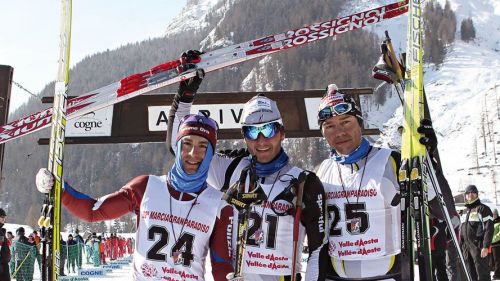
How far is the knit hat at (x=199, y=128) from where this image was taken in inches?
145

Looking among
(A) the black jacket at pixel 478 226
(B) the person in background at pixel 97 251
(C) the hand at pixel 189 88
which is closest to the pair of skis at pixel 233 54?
(C) the hand at pixel 189 88

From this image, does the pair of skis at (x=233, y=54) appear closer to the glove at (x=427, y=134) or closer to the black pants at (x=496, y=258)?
the glove at (x=427, y=134)

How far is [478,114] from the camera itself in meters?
110

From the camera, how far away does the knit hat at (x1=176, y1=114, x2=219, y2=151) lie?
3688 millimetres

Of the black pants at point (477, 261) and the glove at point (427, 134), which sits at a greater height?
the glove at point (427, 134)

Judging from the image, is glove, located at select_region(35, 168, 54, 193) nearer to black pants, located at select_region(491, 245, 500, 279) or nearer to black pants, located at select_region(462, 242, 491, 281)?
black pants, located at select_region(462, 242, 491, 281)

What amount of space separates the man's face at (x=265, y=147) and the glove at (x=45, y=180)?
4.57 ft

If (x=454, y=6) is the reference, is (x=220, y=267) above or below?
below

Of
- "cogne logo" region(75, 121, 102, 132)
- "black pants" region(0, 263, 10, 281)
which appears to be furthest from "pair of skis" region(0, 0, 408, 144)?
"black pants" region(0, 263, 10, 281)

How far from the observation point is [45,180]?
350 centimetres

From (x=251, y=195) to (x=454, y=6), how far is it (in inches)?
7272

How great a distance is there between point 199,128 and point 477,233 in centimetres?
865

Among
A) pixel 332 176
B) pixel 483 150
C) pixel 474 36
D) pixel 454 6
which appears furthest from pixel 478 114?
pixel 332 176

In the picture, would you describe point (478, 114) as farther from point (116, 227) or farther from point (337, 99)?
point (337, 99)
